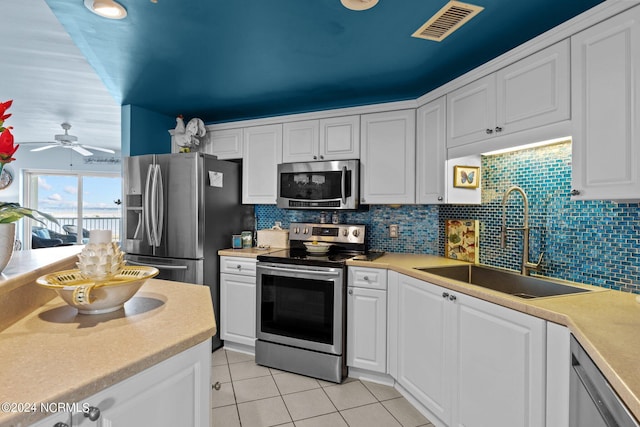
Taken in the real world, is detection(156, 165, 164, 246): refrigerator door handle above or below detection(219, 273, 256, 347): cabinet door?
above

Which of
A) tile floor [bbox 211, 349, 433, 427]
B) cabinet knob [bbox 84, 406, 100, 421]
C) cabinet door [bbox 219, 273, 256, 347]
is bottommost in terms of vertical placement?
tile floor [bbox 211, 349, 433, 427]

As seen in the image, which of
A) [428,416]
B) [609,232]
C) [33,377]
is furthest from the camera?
[428,416]

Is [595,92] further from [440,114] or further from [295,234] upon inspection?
[295,234]

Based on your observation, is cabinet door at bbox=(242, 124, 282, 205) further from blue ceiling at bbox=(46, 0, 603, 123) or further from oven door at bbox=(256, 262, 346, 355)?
oven door at bbox=(256, 262, 346, 355)

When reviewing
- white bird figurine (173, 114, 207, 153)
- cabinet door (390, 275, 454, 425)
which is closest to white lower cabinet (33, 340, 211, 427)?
cabinet door (390, 275, 454, 425)

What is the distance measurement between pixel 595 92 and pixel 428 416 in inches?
77.3

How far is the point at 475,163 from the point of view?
2486 millimetres

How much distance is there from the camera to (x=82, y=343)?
2.90ft

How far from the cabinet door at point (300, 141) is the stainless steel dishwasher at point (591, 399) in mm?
2375

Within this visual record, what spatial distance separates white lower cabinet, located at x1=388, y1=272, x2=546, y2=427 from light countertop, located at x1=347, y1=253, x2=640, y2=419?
51mm

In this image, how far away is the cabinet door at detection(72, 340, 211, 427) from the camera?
2.49 feet

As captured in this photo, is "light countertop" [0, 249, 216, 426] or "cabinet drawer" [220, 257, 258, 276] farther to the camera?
"cabinet drawer" [220, 257, 258, 276]

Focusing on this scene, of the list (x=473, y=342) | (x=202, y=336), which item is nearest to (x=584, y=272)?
(x=473, y=342)

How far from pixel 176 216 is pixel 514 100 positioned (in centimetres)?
267
